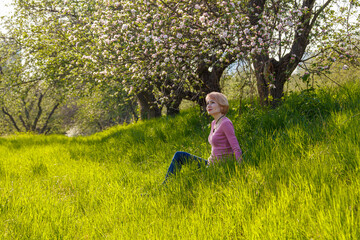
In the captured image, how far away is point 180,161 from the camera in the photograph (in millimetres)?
4734

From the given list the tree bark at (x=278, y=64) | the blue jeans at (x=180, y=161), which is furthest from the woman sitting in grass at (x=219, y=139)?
the tree bark at (x=278, y=64)

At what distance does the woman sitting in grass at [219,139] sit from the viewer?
4.03 meters

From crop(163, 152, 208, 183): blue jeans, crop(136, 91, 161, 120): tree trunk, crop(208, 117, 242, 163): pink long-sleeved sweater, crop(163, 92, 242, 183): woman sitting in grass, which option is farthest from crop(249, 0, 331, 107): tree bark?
crop(136, 91, 161, 120): tree trunk

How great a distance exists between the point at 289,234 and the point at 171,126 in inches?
287

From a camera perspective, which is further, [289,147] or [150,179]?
[150,179]

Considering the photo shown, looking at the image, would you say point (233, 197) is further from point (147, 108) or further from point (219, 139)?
point (147, 108)

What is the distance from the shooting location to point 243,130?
615cm

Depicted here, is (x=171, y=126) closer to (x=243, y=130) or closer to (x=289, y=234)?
(x=243, y=130)

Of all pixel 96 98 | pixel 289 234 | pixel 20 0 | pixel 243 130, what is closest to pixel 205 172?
pixel 289 234

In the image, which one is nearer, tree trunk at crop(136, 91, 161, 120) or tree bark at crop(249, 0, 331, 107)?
tree bark at crop(249, 0, 331, 107)

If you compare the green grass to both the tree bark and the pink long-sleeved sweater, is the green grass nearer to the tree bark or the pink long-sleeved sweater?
the pink long-sleeved sweater

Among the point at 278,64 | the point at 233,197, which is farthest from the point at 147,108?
the point at 233,197

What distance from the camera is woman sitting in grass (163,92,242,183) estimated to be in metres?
4.03

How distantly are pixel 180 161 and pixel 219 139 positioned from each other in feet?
2.95
